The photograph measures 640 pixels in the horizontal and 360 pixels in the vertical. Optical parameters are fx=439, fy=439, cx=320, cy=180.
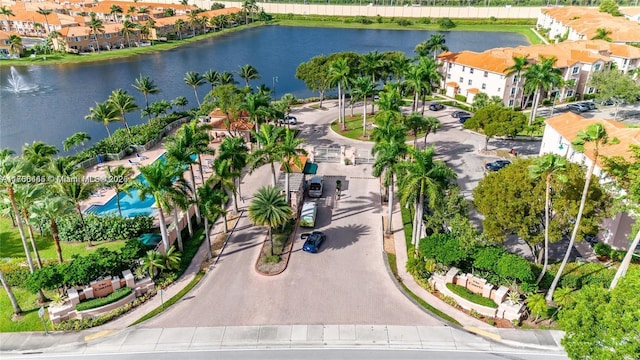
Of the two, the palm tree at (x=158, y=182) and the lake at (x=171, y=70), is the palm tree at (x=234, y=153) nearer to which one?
the palm tree at (x=158, y=182)

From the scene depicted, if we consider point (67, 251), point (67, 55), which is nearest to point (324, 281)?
point (67, 251)

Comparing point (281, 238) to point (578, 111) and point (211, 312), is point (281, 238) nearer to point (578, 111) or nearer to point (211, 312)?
point (211, 312)

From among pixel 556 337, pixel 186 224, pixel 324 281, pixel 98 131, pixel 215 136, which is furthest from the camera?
pixel 98 131

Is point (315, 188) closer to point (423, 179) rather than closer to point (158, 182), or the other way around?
point (423, 179)

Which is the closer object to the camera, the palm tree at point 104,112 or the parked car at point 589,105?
the palm tree at point 104,112

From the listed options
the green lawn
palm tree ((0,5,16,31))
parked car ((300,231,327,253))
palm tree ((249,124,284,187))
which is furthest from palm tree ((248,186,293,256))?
palm tree ((0,5,16,31))

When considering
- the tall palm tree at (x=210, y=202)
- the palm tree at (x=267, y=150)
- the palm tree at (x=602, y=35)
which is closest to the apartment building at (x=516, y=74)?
the palm tree at (x=602, y=35)

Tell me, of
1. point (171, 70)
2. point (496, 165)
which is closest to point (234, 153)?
point (496, 165)

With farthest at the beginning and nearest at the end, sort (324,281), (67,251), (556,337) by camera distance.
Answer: (67,251) → (324,281) → (556,337)
